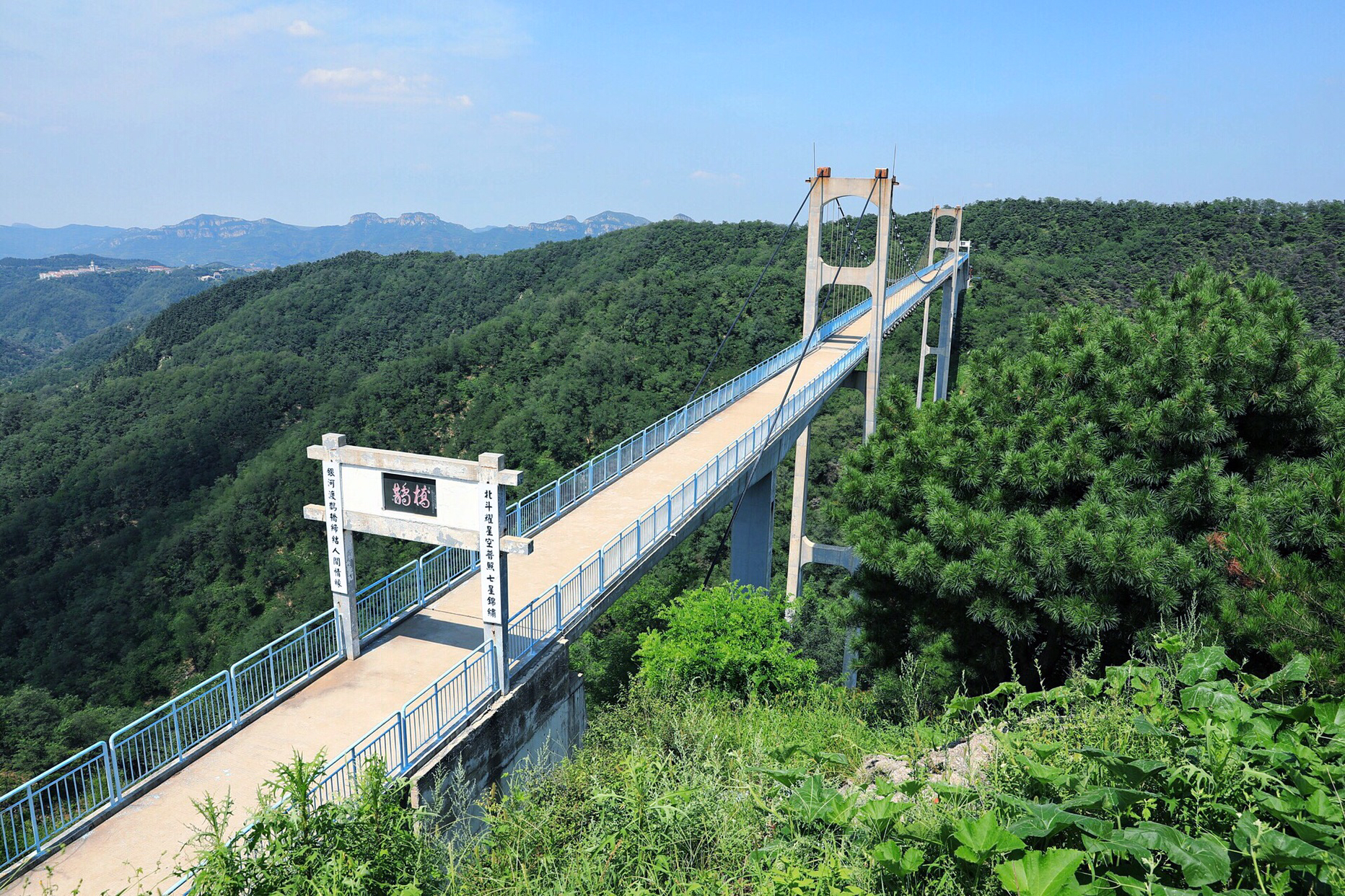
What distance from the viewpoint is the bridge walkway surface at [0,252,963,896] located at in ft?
22.0

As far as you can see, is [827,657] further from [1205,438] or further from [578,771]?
[578,771]

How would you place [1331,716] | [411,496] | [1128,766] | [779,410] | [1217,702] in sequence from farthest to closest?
[779,410] → [411,496] → [1217,702] → [1331,716] → [1128,766]

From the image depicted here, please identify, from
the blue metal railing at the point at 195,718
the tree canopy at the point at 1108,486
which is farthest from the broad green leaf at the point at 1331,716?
the blue metal railing at the point at 195,718

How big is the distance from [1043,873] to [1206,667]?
2.25 metres

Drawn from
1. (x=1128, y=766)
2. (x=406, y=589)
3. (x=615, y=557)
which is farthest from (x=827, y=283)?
(x=1128, y=766)

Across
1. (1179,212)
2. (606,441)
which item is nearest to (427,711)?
(606,441)

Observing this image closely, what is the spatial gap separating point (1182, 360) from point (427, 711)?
9.86 metres

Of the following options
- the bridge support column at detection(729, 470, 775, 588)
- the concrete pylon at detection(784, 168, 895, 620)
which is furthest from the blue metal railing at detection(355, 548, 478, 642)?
the concrete pylon at detection(784, 168, 895, 620)

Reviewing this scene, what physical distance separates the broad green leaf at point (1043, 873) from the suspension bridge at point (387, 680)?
378cm

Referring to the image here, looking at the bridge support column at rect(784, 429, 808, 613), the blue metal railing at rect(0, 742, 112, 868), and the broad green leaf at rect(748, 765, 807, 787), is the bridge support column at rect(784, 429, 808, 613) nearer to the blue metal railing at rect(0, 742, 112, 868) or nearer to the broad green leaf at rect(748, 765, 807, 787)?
the blue metal railing at rect(0, 742, 112, 868)

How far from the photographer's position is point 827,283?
1076 inches

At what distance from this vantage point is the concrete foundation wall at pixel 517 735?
805 cm

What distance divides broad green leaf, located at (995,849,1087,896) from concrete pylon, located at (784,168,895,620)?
2172cm

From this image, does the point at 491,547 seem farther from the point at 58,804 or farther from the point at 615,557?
the point at 58,804
